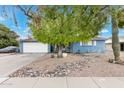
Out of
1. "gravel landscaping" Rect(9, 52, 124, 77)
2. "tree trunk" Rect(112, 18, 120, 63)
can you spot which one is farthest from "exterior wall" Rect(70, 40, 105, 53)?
"gravel landscaping" Rect(9, 52, 124, 77)

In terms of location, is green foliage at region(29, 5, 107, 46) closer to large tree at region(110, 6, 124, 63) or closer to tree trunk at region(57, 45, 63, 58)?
large tree at region(110, 6, 124, 63)

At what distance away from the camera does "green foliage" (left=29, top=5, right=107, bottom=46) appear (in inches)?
545

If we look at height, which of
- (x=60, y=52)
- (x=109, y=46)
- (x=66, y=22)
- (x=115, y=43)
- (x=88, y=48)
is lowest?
(x=60, y=52)

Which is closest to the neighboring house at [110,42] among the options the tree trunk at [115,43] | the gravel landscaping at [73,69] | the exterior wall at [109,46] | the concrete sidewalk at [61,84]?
the exterior wall at [109,46]

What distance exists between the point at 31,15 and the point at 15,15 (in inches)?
33.6

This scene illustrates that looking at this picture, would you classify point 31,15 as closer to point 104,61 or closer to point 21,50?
point 104,61

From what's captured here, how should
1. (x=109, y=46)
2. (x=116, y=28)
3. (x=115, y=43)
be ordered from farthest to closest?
(x=109, y=46), (x=115, y=43), (x=116, y=28)

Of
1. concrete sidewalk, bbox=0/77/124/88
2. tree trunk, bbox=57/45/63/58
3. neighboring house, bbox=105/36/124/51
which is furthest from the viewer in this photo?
tree trunk, bbox=57/45/63/58

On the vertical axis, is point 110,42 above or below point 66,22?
below

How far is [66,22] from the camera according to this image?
14.4 metres

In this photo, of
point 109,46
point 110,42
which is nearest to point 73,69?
point 110,42

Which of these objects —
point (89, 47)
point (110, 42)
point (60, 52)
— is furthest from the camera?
point (89, 47)

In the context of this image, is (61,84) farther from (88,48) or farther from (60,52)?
(88,48)
